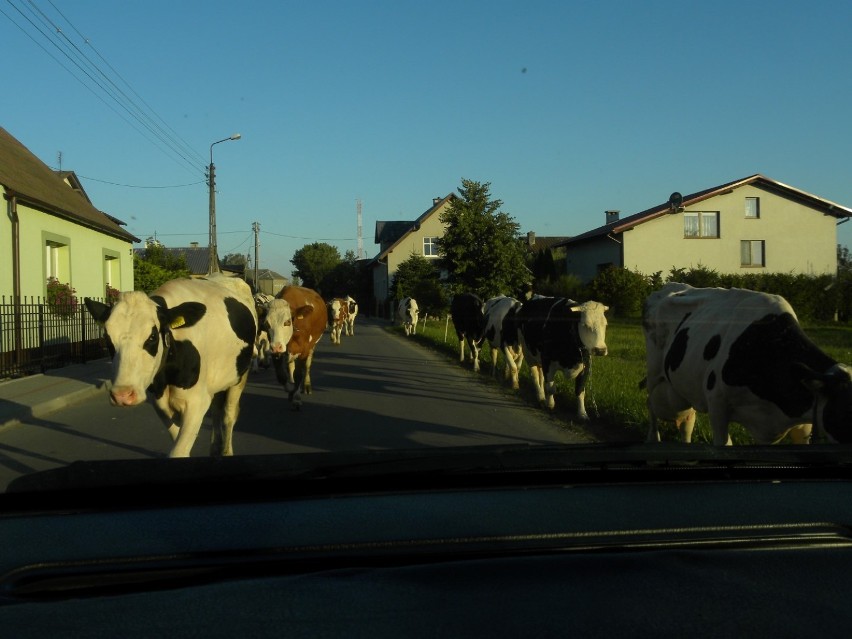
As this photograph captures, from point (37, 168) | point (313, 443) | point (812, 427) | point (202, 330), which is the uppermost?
point (37, 168)

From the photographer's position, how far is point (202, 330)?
702 centimetres

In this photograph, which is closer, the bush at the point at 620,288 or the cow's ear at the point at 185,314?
the cow's ear at the point at 185,314

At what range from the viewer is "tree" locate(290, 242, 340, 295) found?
116 metres

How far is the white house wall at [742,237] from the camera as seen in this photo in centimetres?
4181

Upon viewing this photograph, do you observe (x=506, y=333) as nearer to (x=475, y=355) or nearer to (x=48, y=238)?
(x=475, y=355)

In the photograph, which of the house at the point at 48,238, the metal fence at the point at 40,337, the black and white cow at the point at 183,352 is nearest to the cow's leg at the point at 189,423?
the black and white cow at the point at 183,352

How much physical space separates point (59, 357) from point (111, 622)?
19.2 metres

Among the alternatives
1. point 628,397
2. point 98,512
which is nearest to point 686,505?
point 98,512

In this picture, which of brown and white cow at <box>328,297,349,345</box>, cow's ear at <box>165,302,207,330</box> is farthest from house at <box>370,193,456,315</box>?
cow's ear at <box>165,302,207,330</box>

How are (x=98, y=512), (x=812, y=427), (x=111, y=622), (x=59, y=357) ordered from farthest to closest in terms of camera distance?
(x=59, y=357), (x=812, y=427), (x=98, y=512), (x=111, y=622)

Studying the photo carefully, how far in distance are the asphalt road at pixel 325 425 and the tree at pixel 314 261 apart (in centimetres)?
9974

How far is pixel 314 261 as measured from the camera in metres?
120

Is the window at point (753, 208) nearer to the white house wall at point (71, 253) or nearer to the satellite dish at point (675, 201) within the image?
the satellite dish at point (675, 201)

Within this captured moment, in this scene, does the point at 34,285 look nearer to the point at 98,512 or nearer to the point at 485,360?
the point at 485,360
